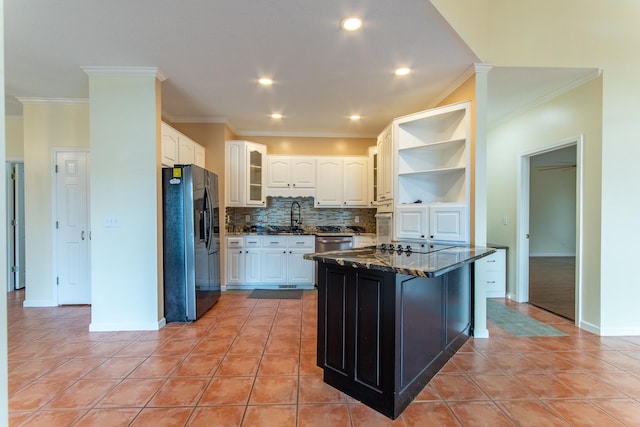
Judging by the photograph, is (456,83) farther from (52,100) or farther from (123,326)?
(52,100)

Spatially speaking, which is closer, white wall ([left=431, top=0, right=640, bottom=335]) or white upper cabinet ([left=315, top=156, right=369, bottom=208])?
white wall ([left=431, top=0, right=640, bottom=335])

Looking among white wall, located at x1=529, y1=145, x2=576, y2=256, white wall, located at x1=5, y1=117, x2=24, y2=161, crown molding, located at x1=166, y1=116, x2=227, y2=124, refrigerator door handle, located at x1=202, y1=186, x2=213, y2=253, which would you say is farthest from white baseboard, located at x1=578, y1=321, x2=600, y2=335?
white wall, located at x1=5, y1=117, x2=24, y2=161

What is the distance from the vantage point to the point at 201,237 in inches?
134

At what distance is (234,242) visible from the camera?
14.9ft

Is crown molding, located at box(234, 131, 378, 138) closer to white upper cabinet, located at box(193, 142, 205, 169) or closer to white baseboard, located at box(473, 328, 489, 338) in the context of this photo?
white upper cabinet, located at box(193, 142, 205, 169)

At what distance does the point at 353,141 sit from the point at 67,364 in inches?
183

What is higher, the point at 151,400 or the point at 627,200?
the point at 627,200

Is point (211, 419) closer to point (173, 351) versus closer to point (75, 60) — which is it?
point (173, 351)

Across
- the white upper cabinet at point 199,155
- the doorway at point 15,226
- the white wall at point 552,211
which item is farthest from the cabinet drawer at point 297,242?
the white wall at point 552,211

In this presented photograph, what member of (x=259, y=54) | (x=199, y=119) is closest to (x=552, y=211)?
(x=259, y=54)

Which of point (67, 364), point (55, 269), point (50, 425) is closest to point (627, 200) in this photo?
point (50, 425)

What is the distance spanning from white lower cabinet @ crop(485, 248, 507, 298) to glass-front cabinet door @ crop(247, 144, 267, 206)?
3.58 m

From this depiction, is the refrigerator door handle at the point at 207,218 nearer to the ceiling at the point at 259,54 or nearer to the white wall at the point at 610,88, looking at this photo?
the ceiling at the point at 259,54

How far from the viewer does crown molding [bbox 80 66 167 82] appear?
2.89 m
